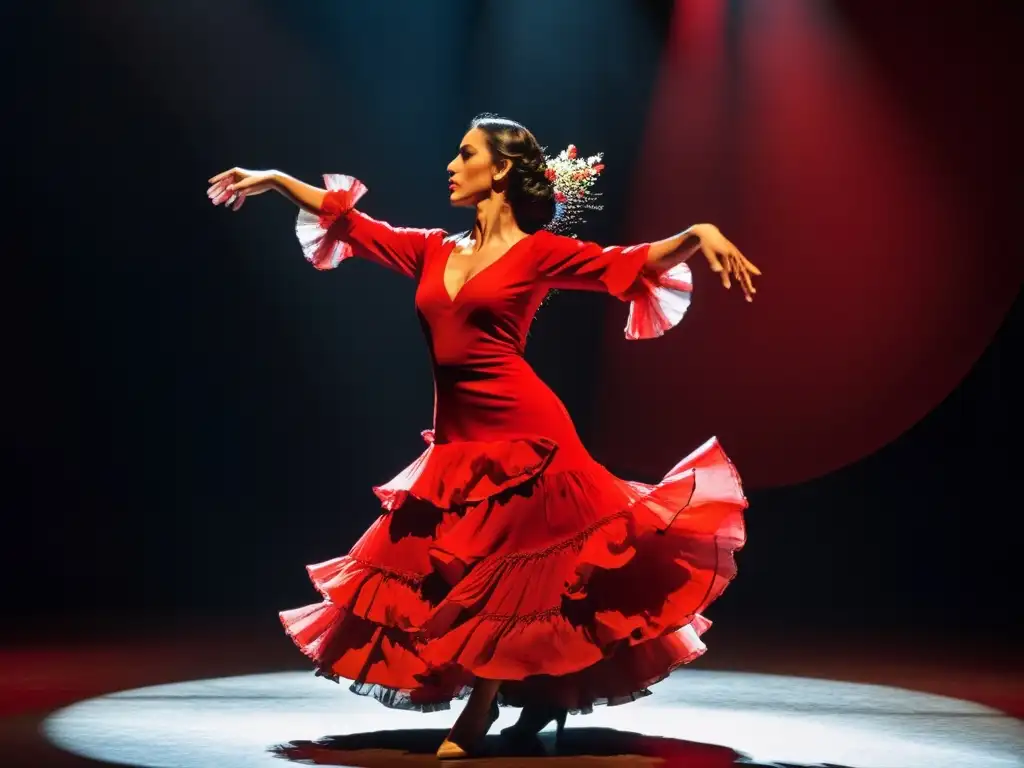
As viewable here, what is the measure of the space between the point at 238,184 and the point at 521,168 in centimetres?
60

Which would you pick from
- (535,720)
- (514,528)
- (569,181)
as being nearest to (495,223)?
(569,181)

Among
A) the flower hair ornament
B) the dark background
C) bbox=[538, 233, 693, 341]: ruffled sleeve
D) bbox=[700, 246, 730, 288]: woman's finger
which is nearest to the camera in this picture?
bbox=[700, 246, 730, 288]: woman's finger

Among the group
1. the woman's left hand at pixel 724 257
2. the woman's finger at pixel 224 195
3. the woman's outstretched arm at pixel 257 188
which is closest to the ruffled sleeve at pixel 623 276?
the woman's left hand at pixel 724 257

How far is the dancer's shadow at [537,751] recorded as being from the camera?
2842mm

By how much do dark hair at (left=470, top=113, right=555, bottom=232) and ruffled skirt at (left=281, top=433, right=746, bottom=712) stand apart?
1.72ft

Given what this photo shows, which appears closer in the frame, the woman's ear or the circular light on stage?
the circular light on stage

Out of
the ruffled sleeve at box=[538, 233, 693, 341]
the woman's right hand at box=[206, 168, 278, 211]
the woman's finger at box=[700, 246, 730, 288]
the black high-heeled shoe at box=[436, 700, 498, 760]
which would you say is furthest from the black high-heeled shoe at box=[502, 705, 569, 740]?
the woman's right hand at box=[206, 168, 278, 211]

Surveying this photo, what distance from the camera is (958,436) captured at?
5.62 meters

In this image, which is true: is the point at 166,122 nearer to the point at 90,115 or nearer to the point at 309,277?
the point at 90,115

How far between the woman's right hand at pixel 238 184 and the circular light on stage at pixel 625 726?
1.13 metres

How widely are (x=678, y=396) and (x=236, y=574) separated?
181 centimetres

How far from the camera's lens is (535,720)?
309cm

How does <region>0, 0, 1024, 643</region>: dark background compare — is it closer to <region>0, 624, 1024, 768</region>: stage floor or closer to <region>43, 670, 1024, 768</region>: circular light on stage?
<region>0, 624, 1024, 768</region>: stage floor

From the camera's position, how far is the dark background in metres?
5.34
